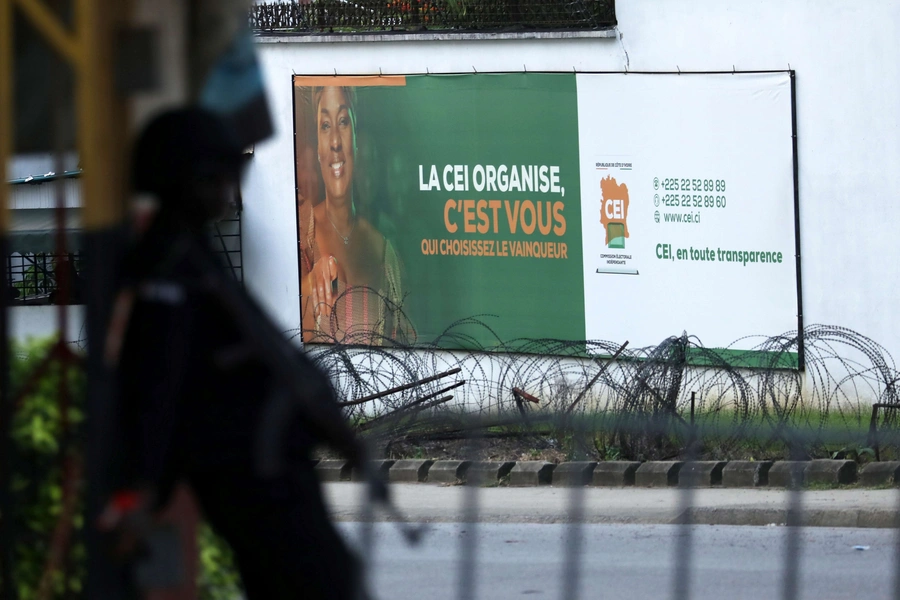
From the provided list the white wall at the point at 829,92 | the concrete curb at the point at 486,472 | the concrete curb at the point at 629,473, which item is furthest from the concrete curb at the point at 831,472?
the white wall at the point at 829,92

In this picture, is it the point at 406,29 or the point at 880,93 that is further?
the point at 406,29

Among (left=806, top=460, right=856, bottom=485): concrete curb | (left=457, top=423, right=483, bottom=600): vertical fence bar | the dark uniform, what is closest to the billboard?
(left=806, top=460, right=856, bottom=485): concrete curb

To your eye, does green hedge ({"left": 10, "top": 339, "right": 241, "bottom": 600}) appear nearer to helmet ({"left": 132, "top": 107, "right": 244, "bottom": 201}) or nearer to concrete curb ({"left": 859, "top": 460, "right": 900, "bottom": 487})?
helmet ({"left": 132, "top": 107, "right": 244, "bottom": 201})

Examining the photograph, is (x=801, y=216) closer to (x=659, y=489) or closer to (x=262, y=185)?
(x=659, y=489)

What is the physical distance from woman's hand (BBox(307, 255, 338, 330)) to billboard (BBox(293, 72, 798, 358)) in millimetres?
18

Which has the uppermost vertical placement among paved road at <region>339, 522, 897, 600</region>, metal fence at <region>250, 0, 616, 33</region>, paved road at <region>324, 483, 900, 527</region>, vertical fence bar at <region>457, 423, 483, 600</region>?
metal fence at <region>250, 0, 616, 33</region>

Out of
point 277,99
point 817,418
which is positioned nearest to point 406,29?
point 277,99

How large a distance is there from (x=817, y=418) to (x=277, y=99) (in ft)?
26.4

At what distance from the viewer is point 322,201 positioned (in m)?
17.1

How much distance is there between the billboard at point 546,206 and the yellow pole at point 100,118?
11.6 meters

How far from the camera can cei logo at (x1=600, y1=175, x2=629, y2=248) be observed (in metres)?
14.9

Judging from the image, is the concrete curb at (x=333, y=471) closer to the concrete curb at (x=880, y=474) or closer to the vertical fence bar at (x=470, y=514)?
the concrete curb at (x=880, y=474)

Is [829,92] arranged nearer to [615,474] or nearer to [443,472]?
[615,474]

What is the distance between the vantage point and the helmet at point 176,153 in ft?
8.61
